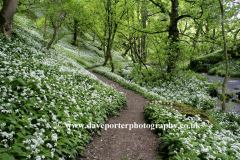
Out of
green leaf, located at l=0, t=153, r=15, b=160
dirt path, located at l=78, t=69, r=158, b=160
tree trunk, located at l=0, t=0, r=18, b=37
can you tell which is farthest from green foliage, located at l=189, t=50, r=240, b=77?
tree trunk, located at l=0, t=0, r=18, b=37

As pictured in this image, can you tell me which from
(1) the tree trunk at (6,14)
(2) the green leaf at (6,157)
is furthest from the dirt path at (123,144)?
(1) the tree trunk at (6,14)

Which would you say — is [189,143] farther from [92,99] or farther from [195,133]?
[92,99]

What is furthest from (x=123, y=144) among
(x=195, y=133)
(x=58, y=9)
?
(x=58, y=9)

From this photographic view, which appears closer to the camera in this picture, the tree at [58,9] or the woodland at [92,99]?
the woodland at [92,99]

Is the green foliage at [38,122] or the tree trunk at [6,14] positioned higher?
the tree trunk at [6,14]

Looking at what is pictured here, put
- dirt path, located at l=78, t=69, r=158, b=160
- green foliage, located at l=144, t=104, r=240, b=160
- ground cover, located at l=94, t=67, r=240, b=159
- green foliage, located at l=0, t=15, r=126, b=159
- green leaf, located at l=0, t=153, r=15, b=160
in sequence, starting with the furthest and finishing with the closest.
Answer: dirt path, located at l=78, t=69, r=158, b=160 < ground cover, located at l=94, t=67, r=240, b=159 < green foliage, located at l=144, t=104, r=240, b=160 < green foliage, located at l=0, t=15, r=126, b=159 < green leaf, located at l=0, t=153, r=15, b=160

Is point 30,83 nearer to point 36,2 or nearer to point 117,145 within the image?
point 117,145

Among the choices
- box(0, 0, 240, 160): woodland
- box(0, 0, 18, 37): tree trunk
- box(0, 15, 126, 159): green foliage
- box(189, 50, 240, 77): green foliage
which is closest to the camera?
box(0, 15, 126, 159): green foliage

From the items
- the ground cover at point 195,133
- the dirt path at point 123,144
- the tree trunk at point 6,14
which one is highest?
the tree trunk at point 6,14

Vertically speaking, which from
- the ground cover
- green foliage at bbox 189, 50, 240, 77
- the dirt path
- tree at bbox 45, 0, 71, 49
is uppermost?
tree at bbox 45, 0, 71, 49

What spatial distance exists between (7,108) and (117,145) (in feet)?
11.9

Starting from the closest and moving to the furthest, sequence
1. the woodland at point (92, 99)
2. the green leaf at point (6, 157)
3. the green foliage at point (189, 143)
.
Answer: the green leaf at point (6, 157)
the woodland at point (92, 99)
the green foliage at point (189, 143)

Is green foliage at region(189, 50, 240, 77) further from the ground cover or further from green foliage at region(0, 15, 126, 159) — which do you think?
green foliage at region(0, 15, 126, 159)

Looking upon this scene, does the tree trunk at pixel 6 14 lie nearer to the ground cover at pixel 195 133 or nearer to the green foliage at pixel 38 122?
the green foliage at pixel 38 122
